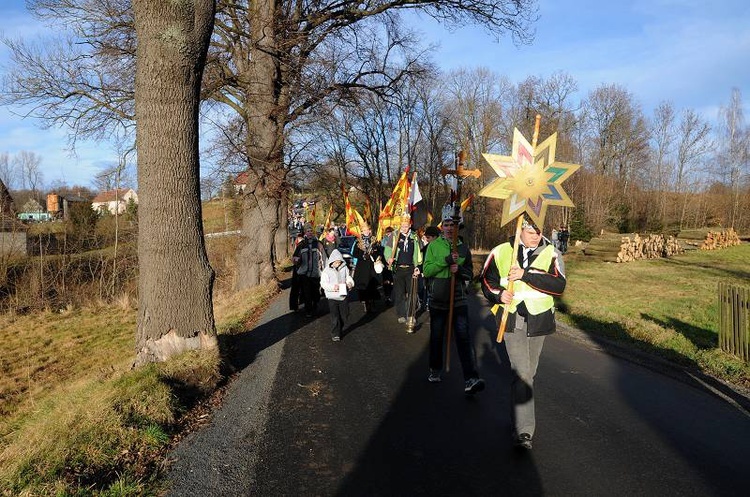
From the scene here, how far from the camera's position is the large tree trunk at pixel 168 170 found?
6.17 metres

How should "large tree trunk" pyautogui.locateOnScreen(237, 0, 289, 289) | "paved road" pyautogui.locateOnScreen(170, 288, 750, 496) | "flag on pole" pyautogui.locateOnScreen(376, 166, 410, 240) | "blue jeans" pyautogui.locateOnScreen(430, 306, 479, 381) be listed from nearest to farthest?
"paved road" pyautogui.locateOnScreen(170, 288, 750, 496) < "blue jeans" pyautogui.locateOnScreen(430, 306, 479, 381) < "flag on pole" pyautogui.locateOnScreen(376, 166, 410, 240) < "large tree trunk" pyautogui.locateOnScreen(237, 0, 289, 289)

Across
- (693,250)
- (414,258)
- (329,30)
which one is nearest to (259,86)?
(329,30)

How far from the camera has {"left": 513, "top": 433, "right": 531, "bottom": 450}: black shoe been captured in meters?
4.35

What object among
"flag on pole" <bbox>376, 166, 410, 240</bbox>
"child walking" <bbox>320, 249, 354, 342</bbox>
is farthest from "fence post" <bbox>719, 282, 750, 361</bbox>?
"flag on pole" <bbox>376, 166, 410, 240</bbox>

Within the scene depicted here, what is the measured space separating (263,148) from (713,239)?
89.9 ft

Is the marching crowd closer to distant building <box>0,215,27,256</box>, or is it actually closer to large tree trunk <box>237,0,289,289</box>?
large tree trunk <box>237,0,289,289</box>

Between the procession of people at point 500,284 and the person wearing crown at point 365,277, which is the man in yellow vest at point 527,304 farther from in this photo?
the person wearing crown at point 365,277

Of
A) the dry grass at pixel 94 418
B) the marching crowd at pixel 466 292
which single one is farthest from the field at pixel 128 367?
the marching crowd at pixel 466 292

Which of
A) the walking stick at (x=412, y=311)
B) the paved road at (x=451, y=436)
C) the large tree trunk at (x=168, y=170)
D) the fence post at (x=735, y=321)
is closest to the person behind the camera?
the paved road at (x=451, y=436)

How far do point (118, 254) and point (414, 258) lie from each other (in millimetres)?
14780

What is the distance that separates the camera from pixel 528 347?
4.68m

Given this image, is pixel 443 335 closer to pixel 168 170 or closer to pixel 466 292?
pixel 466 292

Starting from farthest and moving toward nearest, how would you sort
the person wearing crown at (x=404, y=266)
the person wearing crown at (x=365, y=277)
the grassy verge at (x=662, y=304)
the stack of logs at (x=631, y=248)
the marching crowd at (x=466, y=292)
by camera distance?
the stack of logs at (x=631, y=248), the person wearing crown at (x=365, y=277), the person wearing crown at (x=404, y=266), the grassy verge at (x=662, y=304), the marching crowd at (x=466, y=292)

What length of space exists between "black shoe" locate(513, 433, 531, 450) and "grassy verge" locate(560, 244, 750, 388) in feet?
13.6
